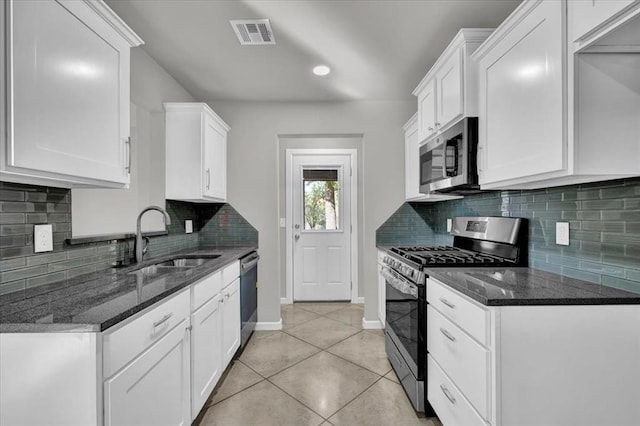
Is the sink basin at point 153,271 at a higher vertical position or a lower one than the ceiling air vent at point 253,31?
lower

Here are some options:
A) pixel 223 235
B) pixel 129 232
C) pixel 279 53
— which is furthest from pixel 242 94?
pixel 129 232

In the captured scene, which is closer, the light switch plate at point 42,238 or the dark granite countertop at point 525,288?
the dark granite countertop at point 525,288

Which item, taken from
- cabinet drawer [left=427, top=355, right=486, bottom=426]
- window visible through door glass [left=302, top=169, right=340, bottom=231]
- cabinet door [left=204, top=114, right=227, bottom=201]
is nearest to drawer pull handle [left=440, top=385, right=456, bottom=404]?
cabinet drawer [left=427, top=355, right=486, bottom=426]

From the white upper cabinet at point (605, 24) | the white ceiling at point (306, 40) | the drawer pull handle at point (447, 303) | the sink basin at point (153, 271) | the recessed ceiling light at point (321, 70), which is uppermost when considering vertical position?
the white ceiling at point (306, 40)

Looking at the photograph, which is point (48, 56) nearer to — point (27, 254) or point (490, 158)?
point (27, 254)

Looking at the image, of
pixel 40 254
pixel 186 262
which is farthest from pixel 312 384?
pixel 40 254

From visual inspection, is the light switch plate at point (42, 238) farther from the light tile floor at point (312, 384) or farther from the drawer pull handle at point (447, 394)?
the drawer pull handle at point (447, 394)

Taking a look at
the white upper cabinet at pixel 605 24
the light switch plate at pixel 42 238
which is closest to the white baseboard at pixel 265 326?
the light switch plate at pixel 42 238

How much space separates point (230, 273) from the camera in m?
2.43

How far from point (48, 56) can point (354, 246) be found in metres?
3.82

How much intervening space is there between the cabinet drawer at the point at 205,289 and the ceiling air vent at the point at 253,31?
1.62 metres

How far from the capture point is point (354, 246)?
14.7 feet

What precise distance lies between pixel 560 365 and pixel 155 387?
160 cm

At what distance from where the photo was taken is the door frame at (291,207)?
4.37 m
